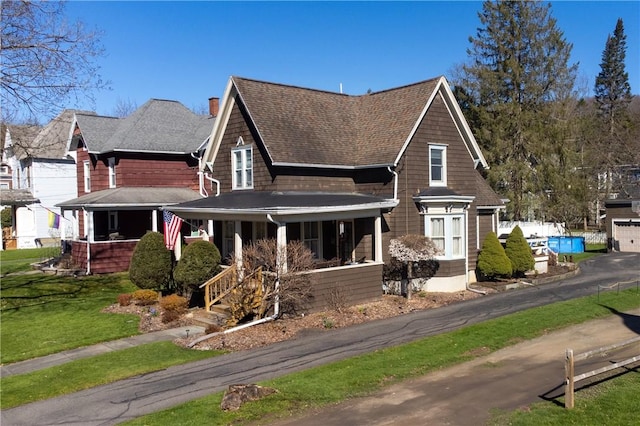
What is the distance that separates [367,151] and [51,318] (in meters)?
13.4

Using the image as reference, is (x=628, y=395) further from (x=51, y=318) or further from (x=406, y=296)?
(x=51, y=318)

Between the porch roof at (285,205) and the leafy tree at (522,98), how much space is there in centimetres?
2499

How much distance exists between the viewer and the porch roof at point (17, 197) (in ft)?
136

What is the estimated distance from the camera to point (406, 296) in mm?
21203

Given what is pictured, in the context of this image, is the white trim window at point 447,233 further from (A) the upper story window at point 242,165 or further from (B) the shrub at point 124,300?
(B) the shrub at point 124,300

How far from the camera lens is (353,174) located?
2319 centimetres

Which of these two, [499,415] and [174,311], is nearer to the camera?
[499,415]

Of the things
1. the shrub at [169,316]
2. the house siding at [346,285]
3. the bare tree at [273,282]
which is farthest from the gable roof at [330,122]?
the shrub at [169,316]

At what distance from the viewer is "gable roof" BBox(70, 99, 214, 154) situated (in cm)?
3152

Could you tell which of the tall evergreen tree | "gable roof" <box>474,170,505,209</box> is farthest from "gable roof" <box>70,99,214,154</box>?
the tall evergreen tree

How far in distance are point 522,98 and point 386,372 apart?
37.4 m

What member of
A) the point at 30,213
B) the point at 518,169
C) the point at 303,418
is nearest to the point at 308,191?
the point at 303,418

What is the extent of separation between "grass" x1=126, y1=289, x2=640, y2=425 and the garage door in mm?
21822

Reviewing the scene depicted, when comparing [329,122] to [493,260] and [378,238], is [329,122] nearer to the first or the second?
[378,238]
